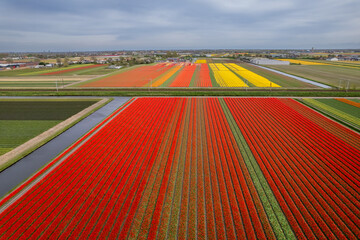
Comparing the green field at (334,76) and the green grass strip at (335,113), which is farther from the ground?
the green field at (334,76)

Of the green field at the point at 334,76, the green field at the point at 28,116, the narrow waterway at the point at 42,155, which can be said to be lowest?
the narrow waterway at the point at 42,155

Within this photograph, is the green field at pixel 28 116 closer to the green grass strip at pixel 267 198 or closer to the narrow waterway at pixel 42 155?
the narrow waterway at pixel 42 155

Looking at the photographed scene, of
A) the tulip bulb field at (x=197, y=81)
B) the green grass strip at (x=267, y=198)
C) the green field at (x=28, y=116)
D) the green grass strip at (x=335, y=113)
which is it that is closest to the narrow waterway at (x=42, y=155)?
the green field at (x=28, y=116)

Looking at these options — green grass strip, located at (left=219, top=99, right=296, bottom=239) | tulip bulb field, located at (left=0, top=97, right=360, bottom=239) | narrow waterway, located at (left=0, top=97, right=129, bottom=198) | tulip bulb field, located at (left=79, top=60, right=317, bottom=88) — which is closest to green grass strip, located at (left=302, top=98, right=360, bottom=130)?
tulip bulb field, located at (left=0, top=97, right=360, bottom=239)

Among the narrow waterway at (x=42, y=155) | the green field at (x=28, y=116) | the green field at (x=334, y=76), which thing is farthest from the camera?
the green field at (x=334, y=76)

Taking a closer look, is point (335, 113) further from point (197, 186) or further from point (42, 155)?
point (42, 155)

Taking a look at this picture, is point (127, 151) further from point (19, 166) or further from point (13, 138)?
point (13, 138)

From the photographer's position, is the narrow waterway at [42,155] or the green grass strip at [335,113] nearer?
the narrow waterway at [42,155]
